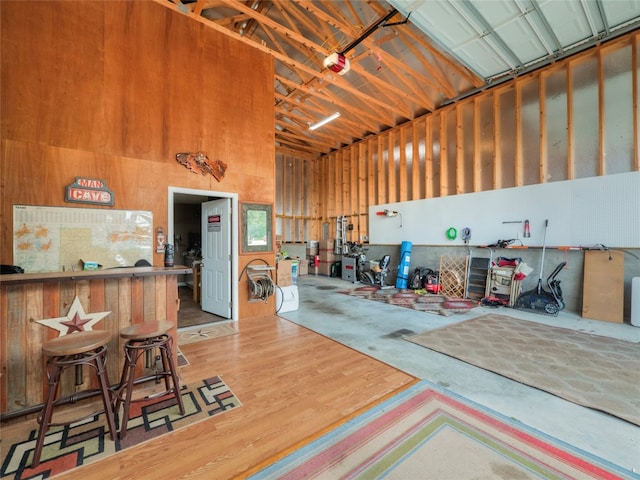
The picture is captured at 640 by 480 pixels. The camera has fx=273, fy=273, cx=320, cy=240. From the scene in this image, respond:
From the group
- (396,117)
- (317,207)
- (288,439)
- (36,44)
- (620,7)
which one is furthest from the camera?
(317,207)

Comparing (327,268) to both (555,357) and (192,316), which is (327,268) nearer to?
(192,316)

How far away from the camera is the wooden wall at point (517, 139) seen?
504 cm

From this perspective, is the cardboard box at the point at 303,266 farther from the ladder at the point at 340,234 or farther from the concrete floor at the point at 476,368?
the concrete floor at the point at 476,368

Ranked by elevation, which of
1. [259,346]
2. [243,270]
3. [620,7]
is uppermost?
[620,7]

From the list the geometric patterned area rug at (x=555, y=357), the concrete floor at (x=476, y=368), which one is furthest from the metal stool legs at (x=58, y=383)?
the geometric patterned area rug at (x=555, y=357)

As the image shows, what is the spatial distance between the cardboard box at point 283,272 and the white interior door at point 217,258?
0.99m

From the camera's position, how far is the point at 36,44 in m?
3.20

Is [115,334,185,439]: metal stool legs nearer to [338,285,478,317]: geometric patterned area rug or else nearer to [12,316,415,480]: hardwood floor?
[12,316,415,480]: hardwood floor

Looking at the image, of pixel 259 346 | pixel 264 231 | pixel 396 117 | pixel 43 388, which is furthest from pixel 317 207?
pixel 43 388

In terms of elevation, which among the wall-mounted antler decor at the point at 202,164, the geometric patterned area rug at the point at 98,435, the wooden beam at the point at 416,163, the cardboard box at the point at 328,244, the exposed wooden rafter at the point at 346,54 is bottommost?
the geometric patterned area rug at the point at 98,435

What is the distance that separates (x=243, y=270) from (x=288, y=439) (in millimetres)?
3254

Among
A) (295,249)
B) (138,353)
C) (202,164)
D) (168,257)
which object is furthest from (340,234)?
(138,353)

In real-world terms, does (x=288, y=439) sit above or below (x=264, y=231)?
below

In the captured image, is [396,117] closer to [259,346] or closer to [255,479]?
[259,346]
